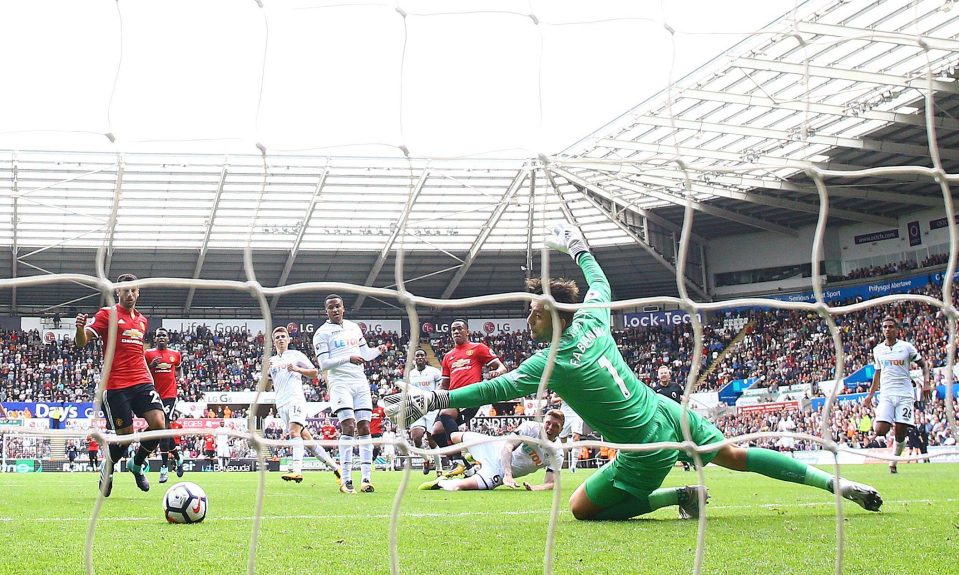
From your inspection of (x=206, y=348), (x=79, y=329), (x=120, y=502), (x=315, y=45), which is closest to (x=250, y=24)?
(x=315, y=45)

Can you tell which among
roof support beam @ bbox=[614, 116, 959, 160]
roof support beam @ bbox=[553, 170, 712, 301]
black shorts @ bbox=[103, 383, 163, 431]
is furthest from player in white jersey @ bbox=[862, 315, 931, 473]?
roof support beam @ bbox=[553, 170, 712, 301]

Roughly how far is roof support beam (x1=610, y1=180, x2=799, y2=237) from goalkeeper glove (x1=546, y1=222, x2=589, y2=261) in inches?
916

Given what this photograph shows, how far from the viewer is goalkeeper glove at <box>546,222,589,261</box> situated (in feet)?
17.4

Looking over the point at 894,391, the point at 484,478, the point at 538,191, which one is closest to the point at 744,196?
the point at 538,191

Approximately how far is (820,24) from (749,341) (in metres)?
16.1

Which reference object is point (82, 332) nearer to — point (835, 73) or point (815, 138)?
point (835, 73)

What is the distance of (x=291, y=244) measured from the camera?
109 feet

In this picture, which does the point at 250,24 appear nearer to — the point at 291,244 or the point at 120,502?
the point at 120,502

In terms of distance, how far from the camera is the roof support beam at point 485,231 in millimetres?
29438

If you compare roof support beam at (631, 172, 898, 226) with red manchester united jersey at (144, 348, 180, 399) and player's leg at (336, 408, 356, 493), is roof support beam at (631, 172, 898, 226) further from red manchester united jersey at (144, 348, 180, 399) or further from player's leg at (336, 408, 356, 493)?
player's leg at (336, 408, 356, 493)

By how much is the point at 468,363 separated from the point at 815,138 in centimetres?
1850

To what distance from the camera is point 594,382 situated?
4.92m

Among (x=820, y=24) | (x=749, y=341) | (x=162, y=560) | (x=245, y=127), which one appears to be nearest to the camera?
(x=162, y=560)

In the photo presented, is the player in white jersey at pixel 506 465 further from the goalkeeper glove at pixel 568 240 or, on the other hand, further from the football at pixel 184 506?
the football at pixel 184 506
